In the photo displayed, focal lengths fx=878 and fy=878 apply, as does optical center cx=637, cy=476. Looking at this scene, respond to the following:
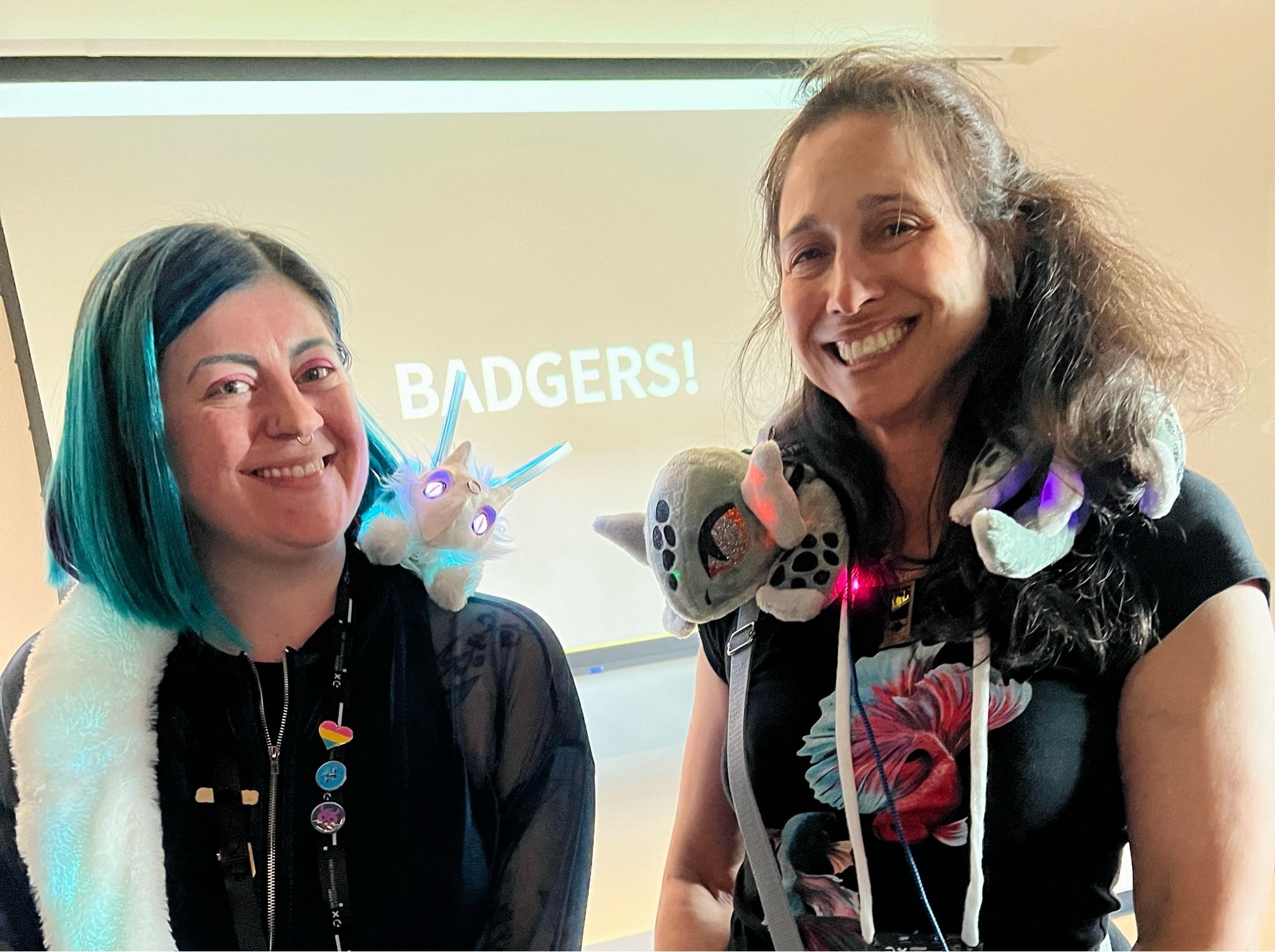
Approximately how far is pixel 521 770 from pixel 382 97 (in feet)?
2.20

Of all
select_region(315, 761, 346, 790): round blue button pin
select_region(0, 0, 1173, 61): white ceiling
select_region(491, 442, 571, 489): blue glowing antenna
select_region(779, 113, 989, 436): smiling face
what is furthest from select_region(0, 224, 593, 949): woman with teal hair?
select_region(779, 113, 989, 436): smiling face

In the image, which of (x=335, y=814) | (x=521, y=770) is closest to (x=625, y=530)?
A: (x=521, y=770)

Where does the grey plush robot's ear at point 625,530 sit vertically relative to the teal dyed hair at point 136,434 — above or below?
below

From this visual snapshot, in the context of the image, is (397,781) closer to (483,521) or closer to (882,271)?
(483,521)

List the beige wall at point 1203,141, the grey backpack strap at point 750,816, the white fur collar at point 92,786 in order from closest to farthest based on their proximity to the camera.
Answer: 1. the white fur collar at point 92,786
2. the grey backpack strap at point 750,816
3. the beige wall at point 1203,141

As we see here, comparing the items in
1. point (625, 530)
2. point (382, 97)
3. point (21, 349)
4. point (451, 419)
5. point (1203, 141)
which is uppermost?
point (382, 97)

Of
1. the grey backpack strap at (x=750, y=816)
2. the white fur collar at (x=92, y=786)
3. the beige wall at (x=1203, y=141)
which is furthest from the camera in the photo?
the beige wall at (x=1203, y=141)

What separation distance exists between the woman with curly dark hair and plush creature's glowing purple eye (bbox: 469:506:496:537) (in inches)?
9.4

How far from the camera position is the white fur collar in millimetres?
662

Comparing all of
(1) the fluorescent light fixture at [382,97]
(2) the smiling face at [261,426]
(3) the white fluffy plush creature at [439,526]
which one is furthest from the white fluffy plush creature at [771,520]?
(1) the fluorescent light fixture at [382,97]

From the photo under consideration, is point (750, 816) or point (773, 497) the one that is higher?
point (773, 497)

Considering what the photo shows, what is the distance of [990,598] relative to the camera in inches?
28.2

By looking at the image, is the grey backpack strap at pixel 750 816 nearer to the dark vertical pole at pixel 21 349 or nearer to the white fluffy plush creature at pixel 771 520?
the white fluffy plush creature at pixel 771 520

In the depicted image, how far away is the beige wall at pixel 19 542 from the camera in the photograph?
0.73 metres
